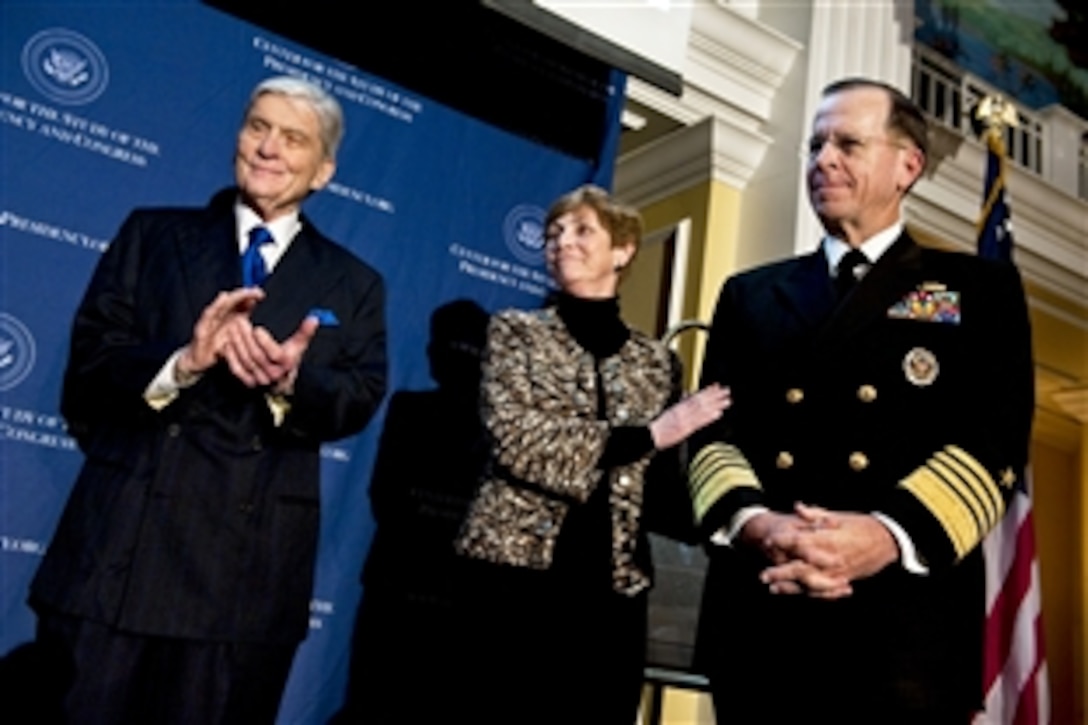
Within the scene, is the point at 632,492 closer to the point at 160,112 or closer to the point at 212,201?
the point at 212,201

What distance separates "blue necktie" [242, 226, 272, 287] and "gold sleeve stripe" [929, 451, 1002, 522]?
1.69 m

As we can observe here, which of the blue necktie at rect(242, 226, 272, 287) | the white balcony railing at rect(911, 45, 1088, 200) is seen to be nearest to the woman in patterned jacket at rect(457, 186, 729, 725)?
the blue necktie at rect(242, 226, 272, 287)

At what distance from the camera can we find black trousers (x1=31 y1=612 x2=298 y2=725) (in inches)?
86.2

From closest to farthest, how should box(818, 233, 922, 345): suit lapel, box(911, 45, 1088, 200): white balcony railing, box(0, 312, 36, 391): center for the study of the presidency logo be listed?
box(818, 233, 922, 345): suit lapel, box(0, 312, 36, 391): center for the study of the presidency logo, box(911, 45, 1088, 200): white balcony railing

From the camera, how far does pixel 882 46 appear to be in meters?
4.86

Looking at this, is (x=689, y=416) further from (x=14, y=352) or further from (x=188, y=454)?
(x=14, y=352)

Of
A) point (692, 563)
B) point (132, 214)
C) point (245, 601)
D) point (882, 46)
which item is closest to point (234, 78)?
point (132, 214)

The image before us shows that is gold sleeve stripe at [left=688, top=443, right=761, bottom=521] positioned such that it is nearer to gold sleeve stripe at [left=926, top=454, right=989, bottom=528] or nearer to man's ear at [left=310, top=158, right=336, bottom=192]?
gold sleeve stripe at [left=926, top=454, right=989, bottom=528]

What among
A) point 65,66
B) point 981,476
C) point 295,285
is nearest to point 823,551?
point 981,476

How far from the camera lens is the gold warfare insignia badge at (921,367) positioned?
65.4 inches

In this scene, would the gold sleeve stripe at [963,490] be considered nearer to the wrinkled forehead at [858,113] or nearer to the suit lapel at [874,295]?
the suit lapel at [874,295]

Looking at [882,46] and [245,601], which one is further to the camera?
[882,46]

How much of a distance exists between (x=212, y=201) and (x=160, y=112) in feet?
0.90

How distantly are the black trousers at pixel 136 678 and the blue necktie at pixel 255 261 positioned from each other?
0.86 meters
